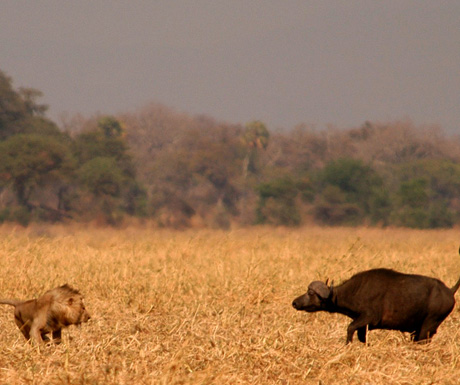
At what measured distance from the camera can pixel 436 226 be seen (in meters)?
40.5

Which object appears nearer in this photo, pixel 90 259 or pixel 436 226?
pixel 90 259

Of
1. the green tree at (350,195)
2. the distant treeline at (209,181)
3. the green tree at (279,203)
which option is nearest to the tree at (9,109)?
the distant treeline at (209,181)

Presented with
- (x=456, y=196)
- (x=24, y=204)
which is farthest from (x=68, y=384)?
(x=456, y=196)

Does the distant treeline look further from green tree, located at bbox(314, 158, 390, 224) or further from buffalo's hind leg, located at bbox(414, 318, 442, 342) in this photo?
buffalo's hind leg, located at bbox(414, 318, 442, 342)

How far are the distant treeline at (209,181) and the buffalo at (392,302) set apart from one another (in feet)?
93.5

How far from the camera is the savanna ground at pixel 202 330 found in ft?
15.1

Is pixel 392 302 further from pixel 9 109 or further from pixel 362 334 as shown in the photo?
pixel 9 109

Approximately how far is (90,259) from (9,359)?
6.54 meters

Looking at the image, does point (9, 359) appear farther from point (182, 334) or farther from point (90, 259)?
point (90, 259)

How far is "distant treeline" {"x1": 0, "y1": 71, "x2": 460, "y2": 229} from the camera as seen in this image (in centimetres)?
3816

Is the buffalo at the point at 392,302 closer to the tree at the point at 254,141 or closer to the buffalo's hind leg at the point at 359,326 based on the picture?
the buffalo's hind leg at the point at 359,326

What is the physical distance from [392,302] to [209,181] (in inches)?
1809

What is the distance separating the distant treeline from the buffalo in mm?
28493

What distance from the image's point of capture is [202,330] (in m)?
6.15
